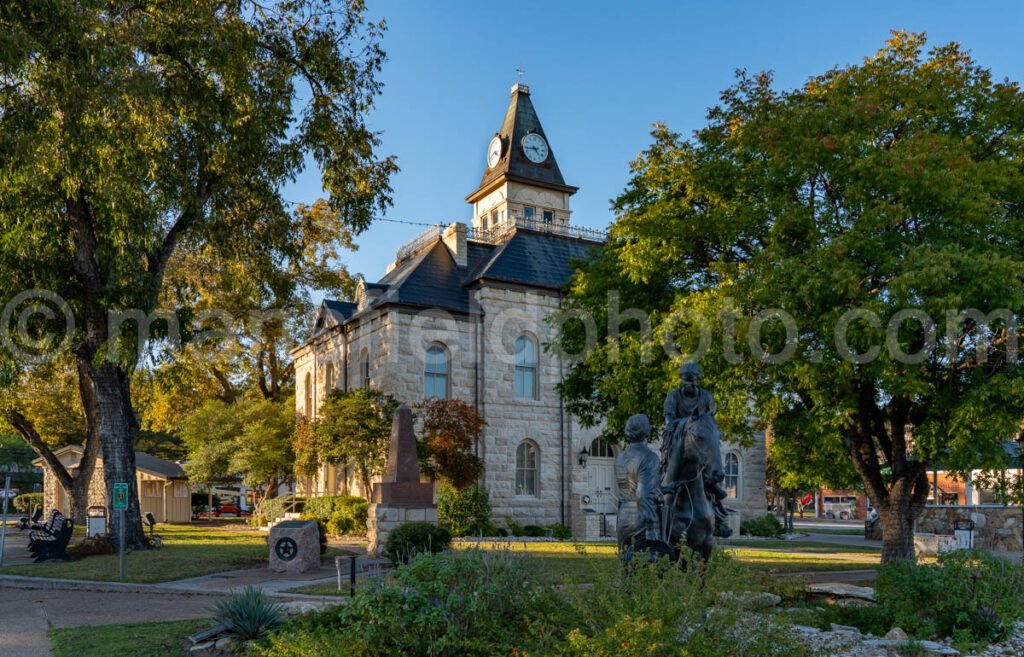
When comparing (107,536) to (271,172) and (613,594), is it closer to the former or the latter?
(271,172)

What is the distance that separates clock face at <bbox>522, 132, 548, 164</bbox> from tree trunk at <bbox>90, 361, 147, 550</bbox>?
2906cm

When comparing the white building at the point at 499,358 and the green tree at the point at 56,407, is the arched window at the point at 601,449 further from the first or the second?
the green tree at the point at 56,407

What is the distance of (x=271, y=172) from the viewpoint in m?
20.5

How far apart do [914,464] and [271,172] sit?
14536mm

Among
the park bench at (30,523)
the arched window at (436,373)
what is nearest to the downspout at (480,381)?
the arched window at (436,373)

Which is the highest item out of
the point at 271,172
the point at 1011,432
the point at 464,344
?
the point at 271,172

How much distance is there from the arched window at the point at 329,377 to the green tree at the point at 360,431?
6997mm

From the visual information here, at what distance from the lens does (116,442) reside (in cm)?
2069

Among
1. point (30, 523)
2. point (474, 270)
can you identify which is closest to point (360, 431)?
point (474, 270)

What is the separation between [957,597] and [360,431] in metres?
22.3

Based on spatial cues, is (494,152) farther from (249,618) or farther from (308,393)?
(249,618)

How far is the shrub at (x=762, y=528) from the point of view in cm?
3350

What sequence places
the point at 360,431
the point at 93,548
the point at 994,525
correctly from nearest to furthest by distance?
the point at 93,548
the point at 994,525
the point at 360,431

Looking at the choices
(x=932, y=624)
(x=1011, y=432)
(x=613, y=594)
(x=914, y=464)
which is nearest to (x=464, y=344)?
(x=914, y=464)
